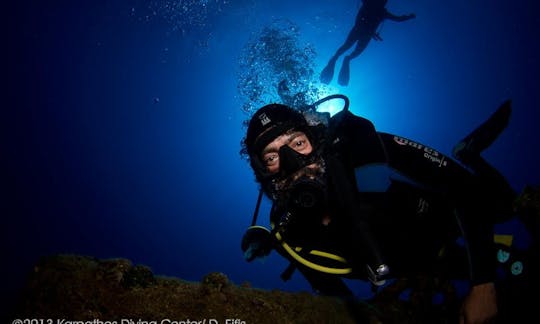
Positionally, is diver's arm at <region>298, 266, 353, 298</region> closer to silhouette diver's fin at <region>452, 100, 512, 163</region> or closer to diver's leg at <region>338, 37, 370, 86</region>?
silhouette diver's fin at <region>452, 100, 512, 163</region>

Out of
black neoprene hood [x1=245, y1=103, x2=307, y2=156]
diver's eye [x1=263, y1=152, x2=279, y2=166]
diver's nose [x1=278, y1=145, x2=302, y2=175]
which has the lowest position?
diver's nose [x1=278, y1=145, x2=302, y2=175]

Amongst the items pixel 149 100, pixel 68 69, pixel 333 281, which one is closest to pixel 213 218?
pixel 149 100

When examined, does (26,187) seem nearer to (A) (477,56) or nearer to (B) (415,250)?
(B) (415,250)

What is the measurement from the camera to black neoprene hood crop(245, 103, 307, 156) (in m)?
3.12

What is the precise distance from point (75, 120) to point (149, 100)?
891 inches

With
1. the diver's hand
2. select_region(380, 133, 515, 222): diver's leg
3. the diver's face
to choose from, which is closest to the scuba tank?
the diver's face

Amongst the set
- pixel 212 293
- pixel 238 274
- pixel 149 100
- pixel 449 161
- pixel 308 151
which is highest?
pixel 149 100

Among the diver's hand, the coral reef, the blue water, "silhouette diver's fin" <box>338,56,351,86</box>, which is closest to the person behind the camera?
the coral reef

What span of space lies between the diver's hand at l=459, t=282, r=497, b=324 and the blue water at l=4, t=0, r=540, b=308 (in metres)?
3.03

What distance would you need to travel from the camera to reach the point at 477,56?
123ft

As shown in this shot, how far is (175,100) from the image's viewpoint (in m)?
44.3

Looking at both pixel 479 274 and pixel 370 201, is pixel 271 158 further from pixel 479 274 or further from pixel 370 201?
pixel 479 274

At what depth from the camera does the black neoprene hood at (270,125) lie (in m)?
3.12

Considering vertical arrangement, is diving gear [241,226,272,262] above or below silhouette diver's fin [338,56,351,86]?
below
